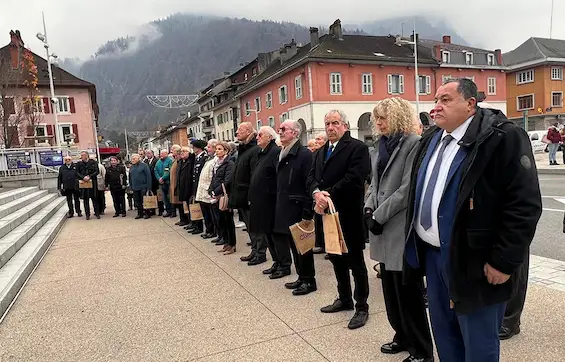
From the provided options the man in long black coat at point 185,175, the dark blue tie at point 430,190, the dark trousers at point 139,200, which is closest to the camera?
the dark blue tie at point 430,190

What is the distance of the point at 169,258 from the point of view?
281 inches

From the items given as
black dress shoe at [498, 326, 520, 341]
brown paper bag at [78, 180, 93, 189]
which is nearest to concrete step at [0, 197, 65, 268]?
brown paper bag at [78, 180, 93, 189]

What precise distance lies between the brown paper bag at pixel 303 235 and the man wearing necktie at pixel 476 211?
2.15 metres

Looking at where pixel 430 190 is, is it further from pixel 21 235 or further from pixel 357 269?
pixel 21 235

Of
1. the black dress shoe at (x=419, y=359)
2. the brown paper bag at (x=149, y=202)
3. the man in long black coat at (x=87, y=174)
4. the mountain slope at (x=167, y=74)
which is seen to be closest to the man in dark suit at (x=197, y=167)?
the brown paper bag at (x=149, y=202)

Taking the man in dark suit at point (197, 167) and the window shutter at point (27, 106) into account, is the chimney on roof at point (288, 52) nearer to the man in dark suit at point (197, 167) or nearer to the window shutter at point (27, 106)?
the window shutter at point (27, 106)

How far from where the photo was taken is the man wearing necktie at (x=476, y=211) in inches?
83.6

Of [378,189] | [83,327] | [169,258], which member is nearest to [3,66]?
[169,258]

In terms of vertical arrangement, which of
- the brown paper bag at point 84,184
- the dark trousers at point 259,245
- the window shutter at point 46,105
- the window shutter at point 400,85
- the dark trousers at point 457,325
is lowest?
the dark trousers at point 259,245

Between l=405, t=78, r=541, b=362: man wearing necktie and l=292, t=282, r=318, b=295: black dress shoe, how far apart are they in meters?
2.49

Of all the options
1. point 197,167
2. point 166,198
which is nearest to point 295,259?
point 197,167

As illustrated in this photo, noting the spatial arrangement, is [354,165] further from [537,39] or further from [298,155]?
[537,39]

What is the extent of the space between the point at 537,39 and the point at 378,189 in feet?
190

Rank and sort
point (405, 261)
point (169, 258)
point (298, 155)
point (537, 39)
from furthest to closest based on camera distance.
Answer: point (537, 39), point (169, 258), point (298, 155), point (405, 261)
